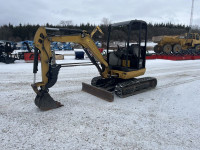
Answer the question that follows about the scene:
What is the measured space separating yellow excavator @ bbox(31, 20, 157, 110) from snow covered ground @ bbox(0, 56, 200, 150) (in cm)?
30

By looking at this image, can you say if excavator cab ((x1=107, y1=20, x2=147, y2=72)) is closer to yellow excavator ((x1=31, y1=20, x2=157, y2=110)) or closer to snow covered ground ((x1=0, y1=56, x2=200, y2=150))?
yellow excavator ((x1=31, y1=20, x2=157, y2=110))

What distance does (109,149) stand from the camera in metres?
3.08

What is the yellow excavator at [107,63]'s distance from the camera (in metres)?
4.58

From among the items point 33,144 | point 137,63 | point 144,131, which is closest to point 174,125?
point 144,131

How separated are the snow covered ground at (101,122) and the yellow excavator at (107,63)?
30 centimetres

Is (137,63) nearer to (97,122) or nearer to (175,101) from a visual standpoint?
(175,101)

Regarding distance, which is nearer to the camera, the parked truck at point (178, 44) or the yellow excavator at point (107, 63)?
the yellow excavator at point (107, 63)

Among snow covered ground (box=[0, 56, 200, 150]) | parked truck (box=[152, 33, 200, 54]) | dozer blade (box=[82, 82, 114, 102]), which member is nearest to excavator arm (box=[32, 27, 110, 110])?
snow covered ground (box=[0, 56, 200, 150])

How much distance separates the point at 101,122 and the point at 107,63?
8.65 feet

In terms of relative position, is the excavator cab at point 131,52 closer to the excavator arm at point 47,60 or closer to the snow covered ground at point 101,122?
the snow covered ground at point 101,122

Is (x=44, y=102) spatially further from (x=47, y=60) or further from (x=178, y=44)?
(x=178, y=44)

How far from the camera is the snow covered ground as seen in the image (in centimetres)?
327

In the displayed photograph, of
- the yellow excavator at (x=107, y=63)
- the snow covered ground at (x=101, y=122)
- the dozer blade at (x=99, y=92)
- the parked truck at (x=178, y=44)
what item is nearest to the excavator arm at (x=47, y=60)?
the yellow excavator at (x=107, y=63)

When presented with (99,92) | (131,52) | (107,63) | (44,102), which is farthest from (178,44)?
(44,102)
